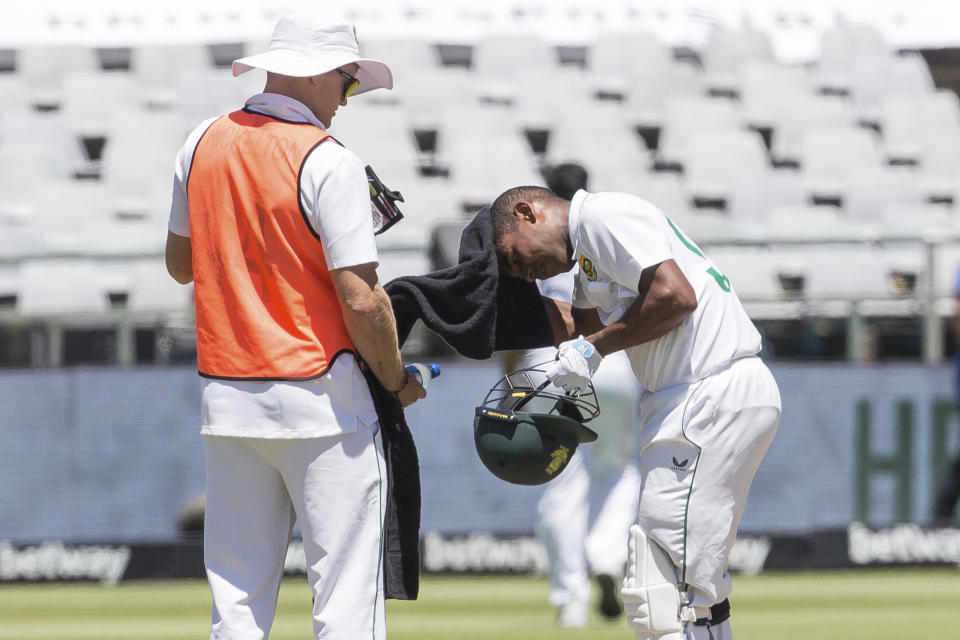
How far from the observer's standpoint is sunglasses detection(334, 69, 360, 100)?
4.47 m

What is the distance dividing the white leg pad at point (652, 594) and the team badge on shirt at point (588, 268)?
81 cm

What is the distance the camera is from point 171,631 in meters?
7.85

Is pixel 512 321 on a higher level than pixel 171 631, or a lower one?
higher

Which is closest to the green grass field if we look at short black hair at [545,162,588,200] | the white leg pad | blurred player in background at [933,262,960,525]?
blurred player in background at [933,262,960,525]

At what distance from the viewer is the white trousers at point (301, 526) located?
422cm

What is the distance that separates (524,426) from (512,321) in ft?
1.33

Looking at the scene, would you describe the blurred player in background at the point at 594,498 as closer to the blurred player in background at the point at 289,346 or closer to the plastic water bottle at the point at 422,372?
the plastic water bottle at the point at 422,372

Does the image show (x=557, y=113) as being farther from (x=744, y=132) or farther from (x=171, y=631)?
(x=171, y=631)

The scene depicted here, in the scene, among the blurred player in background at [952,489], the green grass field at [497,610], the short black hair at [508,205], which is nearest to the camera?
the short black hair at [508,205]

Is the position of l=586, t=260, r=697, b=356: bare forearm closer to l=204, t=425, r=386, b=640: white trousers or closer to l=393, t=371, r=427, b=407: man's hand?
l=393, t=371, r=427, b=407: man's hand

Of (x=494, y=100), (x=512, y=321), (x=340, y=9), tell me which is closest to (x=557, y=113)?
(x=494, y=100)

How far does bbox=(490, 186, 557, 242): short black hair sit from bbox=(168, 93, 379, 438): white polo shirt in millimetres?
737

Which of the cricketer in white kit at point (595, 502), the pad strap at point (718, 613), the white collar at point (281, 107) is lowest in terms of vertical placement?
the cricketer in white kit at point (595, 502)

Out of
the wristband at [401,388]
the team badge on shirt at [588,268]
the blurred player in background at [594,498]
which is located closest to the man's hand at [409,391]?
the wristband at [401,388]
